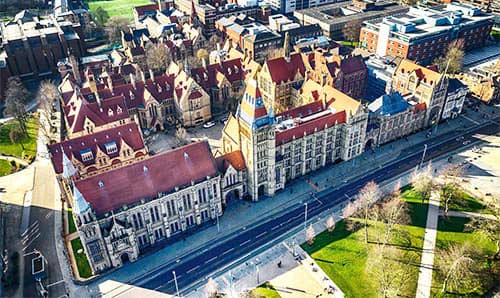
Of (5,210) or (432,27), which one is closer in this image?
(5,210)

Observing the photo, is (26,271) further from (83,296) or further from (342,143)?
(342,143)

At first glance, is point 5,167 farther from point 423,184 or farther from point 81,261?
point 423,184

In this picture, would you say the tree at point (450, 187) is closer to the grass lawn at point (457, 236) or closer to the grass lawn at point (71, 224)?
the grass lawn at point (457, 236)

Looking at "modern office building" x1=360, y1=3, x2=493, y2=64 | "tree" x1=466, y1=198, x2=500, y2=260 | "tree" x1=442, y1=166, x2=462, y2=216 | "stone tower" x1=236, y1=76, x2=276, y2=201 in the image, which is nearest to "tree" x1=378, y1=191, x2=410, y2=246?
"tree" x1=442, y1=166, x2=462, y2=216

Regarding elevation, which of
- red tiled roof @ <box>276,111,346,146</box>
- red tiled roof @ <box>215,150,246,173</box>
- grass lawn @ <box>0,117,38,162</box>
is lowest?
grass lawn @ <box>0,117,38,162</box>

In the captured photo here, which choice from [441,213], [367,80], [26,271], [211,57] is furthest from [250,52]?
[26,271]

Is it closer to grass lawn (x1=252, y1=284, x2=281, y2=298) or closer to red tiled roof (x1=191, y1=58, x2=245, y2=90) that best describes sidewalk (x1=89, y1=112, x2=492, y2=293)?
grass lawn (x1=252, y1=284, x2=281, y2=298)

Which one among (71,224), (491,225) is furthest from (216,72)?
(491,225)
